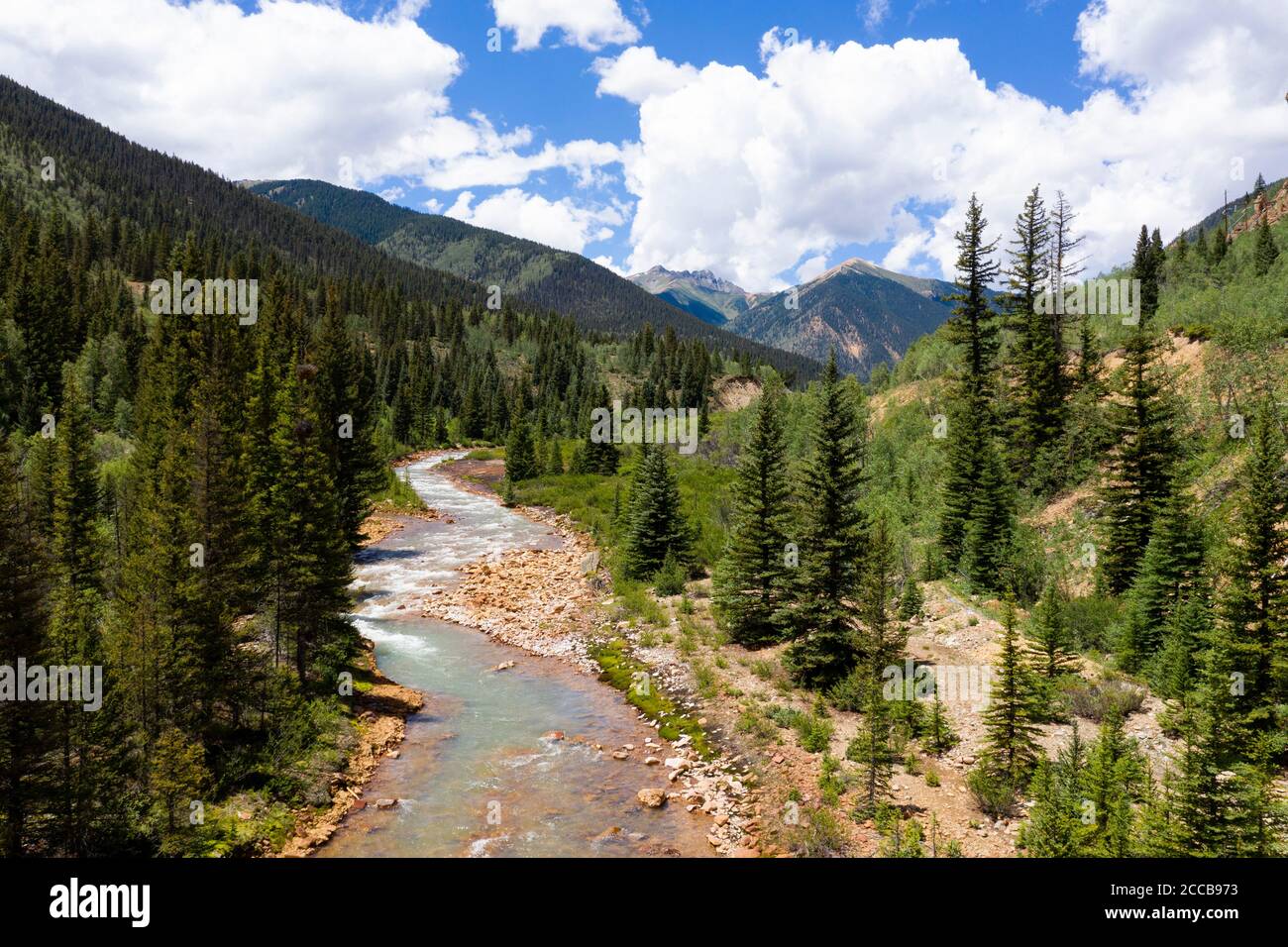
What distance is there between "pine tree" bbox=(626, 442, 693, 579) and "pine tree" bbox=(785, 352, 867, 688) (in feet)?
43.3

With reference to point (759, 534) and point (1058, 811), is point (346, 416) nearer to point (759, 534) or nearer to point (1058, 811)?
point (759, 534)

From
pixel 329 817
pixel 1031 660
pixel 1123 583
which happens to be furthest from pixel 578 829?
pixel 1123 583

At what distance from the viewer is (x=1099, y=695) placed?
61.3ft

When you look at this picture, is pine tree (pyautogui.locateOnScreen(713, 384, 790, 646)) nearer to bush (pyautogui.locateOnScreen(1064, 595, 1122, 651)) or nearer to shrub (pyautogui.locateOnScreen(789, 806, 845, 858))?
bush (pyautogui.locateOnScreen(1064, 595, 1122, 651))

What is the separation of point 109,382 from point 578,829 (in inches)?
3392

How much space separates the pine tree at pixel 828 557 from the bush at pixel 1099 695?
644 cm

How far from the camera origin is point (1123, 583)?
82.9ft

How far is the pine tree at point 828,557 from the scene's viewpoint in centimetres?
2372

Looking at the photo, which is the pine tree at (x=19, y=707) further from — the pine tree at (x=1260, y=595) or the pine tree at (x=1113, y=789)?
the pine tree at (x=1260, y=595)

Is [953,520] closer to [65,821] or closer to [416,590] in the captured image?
[416,590]

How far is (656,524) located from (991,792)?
24368 mm

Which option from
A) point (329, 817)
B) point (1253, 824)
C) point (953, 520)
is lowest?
point (329, 817)

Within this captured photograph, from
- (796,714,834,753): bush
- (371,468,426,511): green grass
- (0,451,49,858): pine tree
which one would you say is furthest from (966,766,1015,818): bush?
(371,468,426,511): green grass

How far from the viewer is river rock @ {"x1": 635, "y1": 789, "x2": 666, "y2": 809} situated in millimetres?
17328
